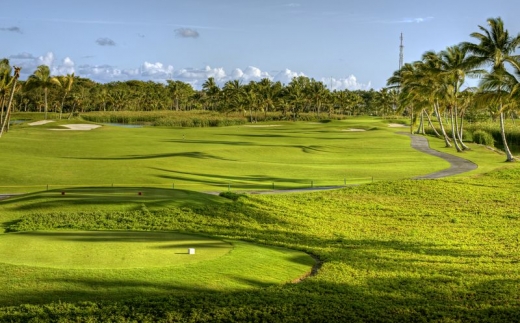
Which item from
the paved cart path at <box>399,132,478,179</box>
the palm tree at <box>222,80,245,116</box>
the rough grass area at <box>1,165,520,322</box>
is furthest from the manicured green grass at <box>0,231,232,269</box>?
the palm tree at <box>222,80,245,116</box>

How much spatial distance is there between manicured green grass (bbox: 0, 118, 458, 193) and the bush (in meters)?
16.0

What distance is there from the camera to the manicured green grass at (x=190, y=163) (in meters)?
35.6

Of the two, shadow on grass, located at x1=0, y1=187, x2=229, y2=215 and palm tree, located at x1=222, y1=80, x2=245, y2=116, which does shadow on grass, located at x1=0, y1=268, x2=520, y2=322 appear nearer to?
shadow on grass, located at x1=0, y1=187, x2=229, y2=215

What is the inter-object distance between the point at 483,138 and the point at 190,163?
185 ft

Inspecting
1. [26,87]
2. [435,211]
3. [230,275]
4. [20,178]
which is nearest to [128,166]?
[20,178]

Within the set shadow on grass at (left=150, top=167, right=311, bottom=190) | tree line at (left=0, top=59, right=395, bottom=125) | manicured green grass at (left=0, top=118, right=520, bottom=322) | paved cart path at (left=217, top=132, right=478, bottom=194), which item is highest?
tree line at (left=0, top=59, right=395, bottom=125)

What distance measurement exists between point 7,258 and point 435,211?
20493 millimetres

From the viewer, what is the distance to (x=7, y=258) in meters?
13.7

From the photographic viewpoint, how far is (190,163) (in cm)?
4484

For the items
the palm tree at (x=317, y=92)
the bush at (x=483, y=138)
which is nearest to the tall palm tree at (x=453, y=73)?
the bush at (x=483, y=138)

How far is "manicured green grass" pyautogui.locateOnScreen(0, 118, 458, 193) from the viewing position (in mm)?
35628

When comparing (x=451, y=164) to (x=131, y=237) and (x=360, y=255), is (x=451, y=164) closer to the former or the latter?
(x=360, y=255)

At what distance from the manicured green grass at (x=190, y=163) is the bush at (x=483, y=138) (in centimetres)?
1600

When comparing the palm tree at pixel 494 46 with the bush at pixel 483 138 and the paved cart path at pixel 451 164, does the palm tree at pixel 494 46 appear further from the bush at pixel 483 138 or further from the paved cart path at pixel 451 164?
the bush at pixel 483 138
